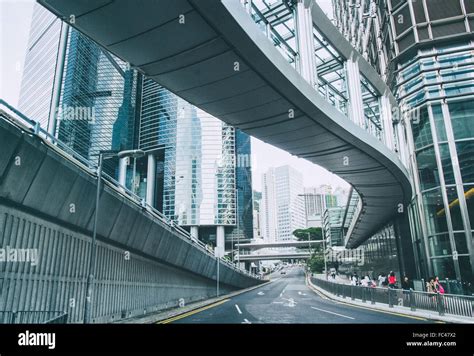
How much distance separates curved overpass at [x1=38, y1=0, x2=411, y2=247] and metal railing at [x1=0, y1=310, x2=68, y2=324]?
6854 millimetres

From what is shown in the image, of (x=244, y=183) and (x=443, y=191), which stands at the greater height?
(x=244, y=183)

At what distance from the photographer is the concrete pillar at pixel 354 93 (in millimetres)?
15836

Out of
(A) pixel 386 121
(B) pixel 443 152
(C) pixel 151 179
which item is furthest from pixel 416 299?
(C) pixel 151 179

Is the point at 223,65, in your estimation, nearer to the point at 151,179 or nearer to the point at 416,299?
the point at 416,299

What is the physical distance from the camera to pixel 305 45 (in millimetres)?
12625

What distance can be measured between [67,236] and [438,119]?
22630 millimetres

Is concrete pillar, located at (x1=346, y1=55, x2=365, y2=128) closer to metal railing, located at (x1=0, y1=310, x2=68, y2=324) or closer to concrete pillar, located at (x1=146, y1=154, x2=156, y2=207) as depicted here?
metal railing, located at (x1=0, y1=310, x2=68, y2=324)

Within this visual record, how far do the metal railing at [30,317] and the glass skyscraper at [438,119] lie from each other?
20.6 m

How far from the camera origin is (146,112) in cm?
11288

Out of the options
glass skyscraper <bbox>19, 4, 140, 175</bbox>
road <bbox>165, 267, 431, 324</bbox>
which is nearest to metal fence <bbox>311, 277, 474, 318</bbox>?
road <bbox>165, 267, 431, 324</bbox>
